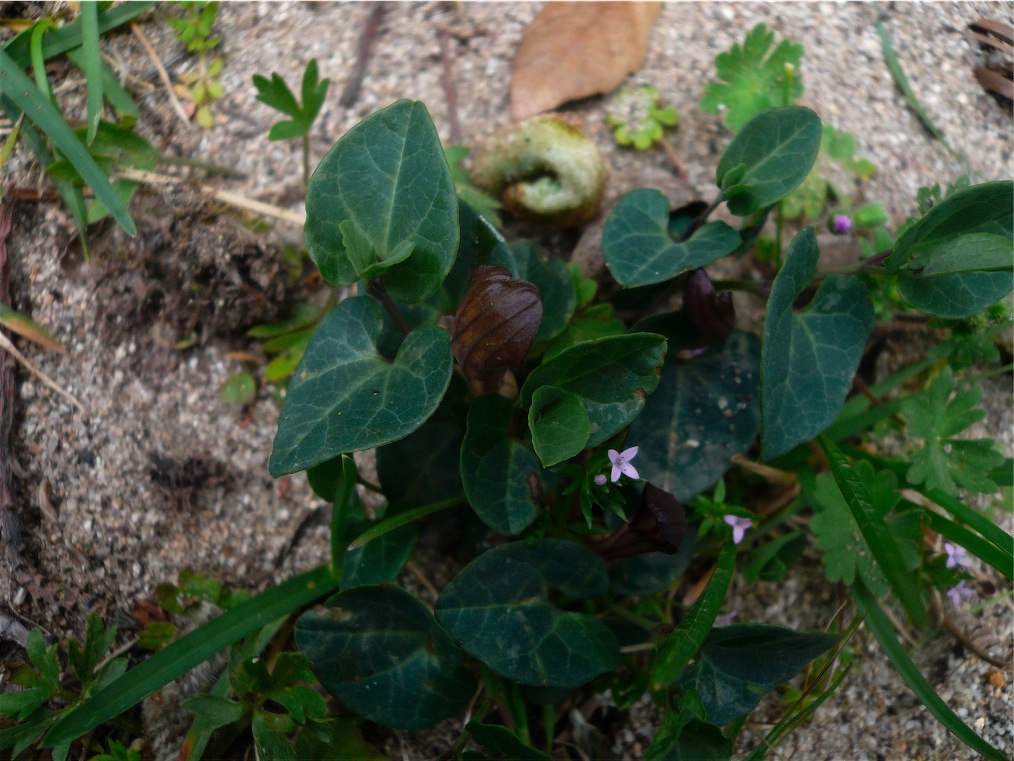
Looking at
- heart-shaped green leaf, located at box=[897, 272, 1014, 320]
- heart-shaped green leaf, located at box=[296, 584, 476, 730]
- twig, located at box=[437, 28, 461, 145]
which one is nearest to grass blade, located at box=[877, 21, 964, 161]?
heart-shaped green leaf, located at box=[897, 272, 1014, 320]

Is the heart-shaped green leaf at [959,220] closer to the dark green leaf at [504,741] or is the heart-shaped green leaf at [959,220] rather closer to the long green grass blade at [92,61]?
the dark green leaf at [504,741]

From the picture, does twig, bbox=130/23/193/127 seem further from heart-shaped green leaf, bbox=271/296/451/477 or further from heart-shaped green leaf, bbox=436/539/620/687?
heart-shaped green leaf, bbox=436/539/620/687

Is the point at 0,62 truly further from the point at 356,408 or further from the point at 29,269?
the point at 356,408

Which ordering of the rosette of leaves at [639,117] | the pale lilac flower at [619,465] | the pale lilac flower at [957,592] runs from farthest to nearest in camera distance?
the rosette of leaves at [639,117] → the pale lilac flower at [957,592] → the pale lilac flower at [619,465]

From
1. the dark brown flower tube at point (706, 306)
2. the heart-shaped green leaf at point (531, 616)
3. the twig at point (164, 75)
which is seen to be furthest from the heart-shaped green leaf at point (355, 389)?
the twig at point (164, 75)

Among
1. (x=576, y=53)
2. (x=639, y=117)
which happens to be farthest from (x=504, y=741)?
(x=576, y=53)

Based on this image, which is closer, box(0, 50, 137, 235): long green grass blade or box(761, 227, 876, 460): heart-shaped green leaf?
box(761, 227, 876, 460): heart-shaped green leaf
